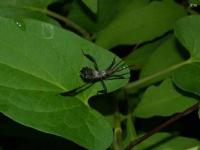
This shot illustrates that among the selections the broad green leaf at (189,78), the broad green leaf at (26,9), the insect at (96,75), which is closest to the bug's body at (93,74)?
the insect at (96,75)

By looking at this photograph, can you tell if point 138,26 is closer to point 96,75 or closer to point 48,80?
point 96,75

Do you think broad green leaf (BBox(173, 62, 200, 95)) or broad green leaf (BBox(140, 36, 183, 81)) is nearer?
broad green leaf (BBox(173, 62, 200, 95))

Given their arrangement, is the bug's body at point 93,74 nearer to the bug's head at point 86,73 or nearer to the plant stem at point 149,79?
the bug's head at point 86,73

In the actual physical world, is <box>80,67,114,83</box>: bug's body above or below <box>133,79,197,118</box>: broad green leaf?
above

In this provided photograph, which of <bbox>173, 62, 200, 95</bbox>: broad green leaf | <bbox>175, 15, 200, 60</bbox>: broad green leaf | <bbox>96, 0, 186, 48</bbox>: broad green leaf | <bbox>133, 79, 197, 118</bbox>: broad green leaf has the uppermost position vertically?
<bbox>175, 15, 200, 60</bbox>: broad green leaf

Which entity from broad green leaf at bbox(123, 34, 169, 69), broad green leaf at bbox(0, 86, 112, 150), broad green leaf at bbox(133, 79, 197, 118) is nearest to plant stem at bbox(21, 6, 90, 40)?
broad green leaf at bbox(123, 34, 169, 69)

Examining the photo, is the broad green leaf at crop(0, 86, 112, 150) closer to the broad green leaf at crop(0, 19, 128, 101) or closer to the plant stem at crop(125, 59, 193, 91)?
the broad green leaf at crop(0, 19, 128, 101)
